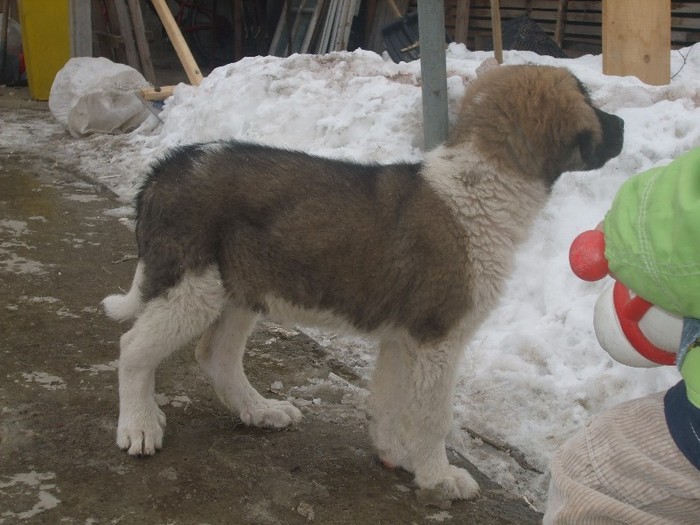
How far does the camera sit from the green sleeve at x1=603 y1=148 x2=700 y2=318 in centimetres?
168

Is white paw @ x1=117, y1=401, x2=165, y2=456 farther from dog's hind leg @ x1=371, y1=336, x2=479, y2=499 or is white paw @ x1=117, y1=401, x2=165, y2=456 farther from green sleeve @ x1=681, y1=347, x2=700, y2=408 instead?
green sleeve @ x1=681, y1=347, x2=700, y2=408

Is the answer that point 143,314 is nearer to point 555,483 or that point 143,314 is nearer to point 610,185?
point 555,483

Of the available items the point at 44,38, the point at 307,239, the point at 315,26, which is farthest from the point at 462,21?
the point at 307,239

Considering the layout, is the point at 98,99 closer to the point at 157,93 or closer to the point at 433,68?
the point at 157,93

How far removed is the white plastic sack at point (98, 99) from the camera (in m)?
9.88

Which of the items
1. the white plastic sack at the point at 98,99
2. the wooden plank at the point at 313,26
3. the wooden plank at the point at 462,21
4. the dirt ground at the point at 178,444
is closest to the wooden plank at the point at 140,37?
the white plastic sack at the point at 98,99

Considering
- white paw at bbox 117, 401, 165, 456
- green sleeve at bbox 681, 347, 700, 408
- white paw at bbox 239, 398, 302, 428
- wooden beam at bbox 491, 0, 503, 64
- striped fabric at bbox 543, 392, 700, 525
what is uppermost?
wooden beam at bbox 491, 0, 503, 64

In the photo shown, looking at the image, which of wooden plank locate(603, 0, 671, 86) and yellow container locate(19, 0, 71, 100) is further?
yellow container locate(19, 0, 71, 100)

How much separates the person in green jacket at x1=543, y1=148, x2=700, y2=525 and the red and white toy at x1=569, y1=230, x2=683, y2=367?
2.2 inches

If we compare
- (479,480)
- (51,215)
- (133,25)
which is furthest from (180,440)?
(133,25)

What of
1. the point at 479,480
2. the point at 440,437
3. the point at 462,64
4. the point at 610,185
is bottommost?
the point at 479,480

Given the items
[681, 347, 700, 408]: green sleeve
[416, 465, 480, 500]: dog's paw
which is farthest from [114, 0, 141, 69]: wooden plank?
[681, 347, 700, 408]: green sleeve

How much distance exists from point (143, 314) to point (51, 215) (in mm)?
3697

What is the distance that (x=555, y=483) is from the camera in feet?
6.94
